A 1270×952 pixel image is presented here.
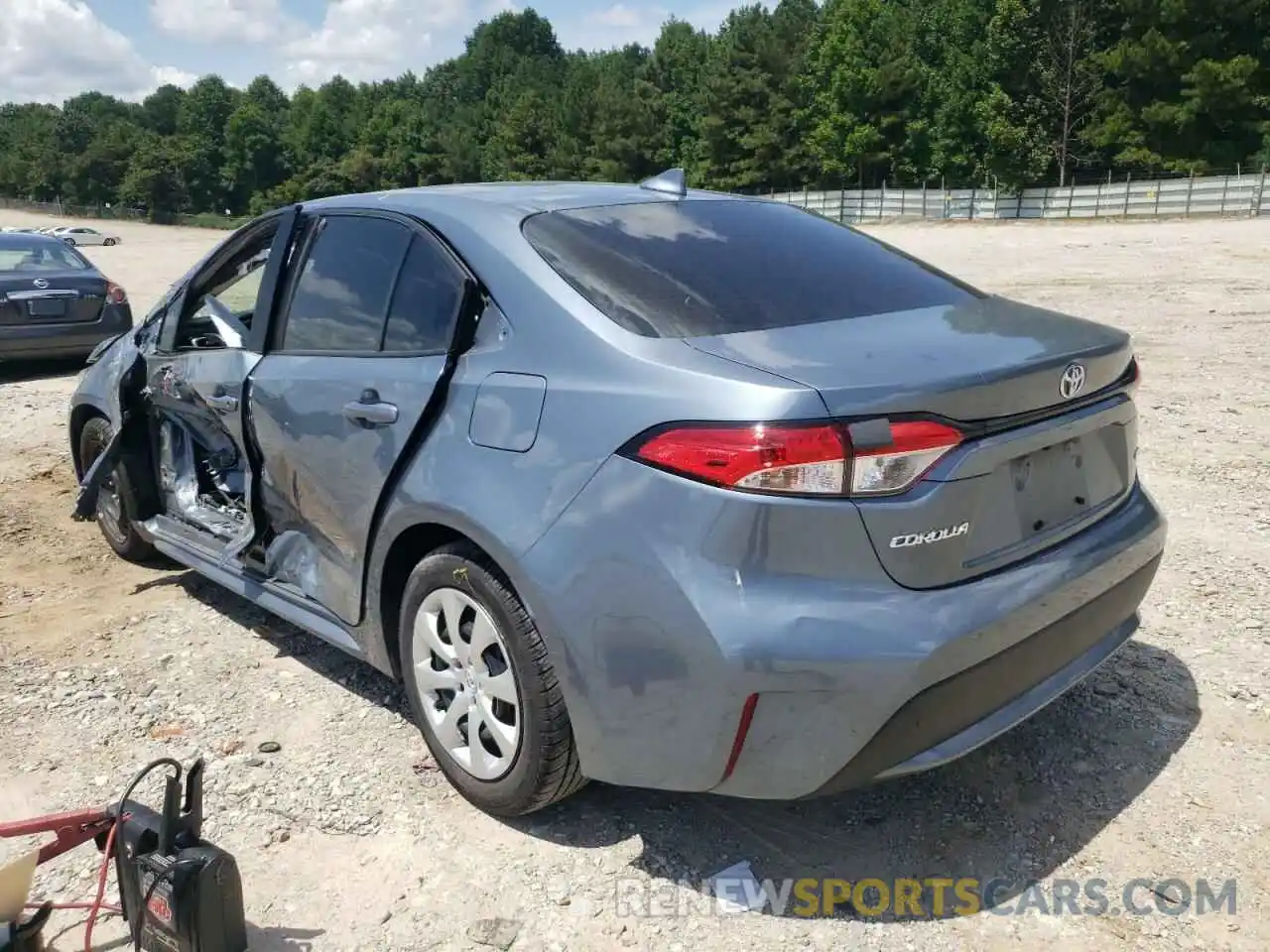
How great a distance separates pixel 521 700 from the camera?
2.73 m

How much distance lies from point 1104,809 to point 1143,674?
2.94 feet

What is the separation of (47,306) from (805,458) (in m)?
10.3

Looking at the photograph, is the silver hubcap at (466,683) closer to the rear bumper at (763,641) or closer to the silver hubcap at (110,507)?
the rear bumper at (763,641)

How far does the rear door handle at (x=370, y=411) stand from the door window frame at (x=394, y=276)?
15cm

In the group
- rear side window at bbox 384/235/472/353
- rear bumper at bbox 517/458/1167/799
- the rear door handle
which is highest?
rear side window at bbox 384/235/472/353

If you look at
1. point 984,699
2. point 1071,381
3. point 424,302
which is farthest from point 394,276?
point 984,699

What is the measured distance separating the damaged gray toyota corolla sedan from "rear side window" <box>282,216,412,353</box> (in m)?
0.01

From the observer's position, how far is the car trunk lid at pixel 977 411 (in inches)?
92.1

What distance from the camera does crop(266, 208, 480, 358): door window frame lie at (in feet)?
9.93

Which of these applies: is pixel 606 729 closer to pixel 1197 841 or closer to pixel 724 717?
pixel 724 717

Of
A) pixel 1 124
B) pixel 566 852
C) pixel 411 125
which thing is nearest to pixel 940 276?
pixel 566 852

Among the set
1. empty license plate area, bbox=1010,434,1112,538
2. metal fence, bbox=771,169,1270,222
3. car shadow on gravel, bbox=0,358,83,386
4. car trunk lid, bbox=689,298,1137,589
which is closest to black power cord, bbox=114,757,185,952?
car trunk lid, bbox=689,298,1137,589

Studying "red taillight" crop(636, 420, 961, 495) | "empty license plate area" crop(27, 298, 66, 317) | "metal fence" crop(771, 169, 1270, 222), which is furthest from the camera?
"metal fence" crop(771, 169, 1270, 222)

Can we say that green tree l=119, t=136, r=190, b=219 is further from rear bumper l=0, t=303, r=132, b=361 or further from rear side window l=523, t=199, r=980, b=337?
rear side window l=523, t=199, r=980, b=337
